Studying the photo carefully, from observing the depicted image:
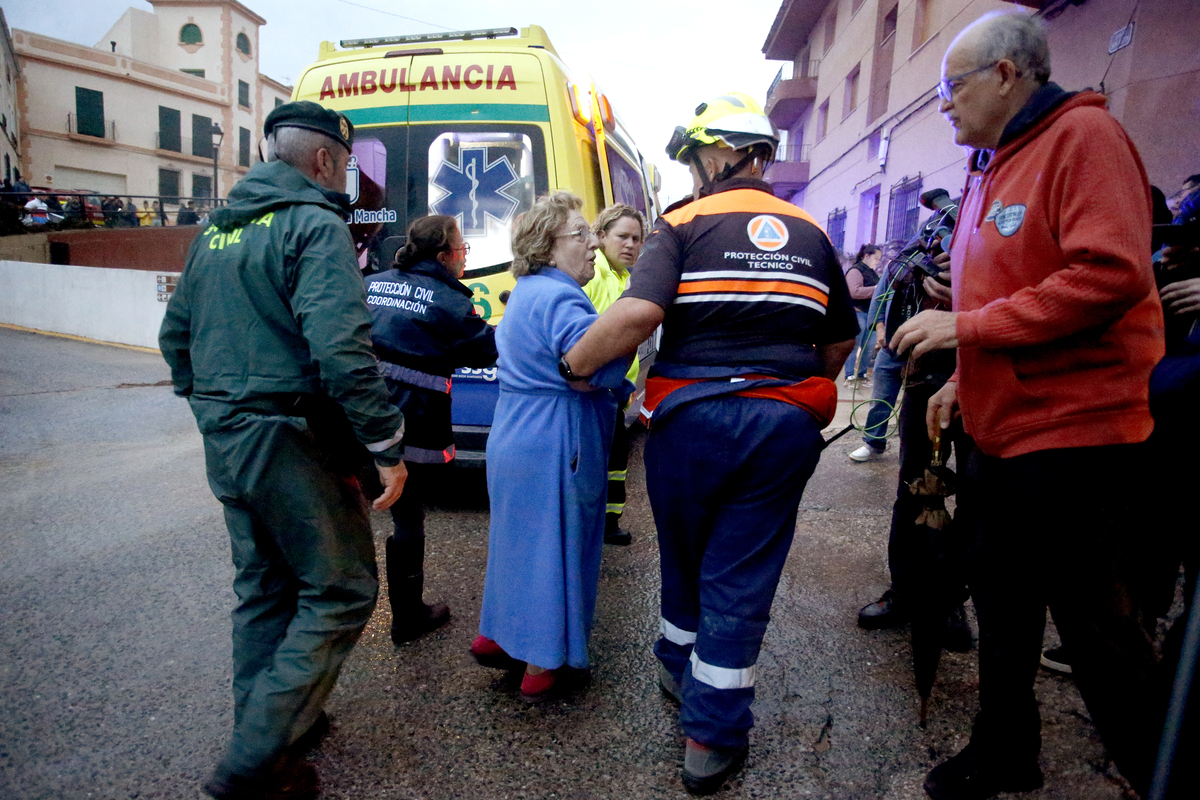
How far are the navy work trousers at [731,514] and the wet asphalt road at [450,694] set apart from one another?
0.31 metres

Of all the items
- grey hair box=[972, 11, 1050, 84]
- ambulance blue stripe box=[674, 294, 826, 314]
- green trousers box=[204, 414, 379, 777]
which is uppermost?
grey hair box=[972, 11, 1050, 84]

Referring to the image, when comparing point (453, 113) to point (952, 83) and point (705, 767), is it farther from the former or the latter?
point (705, 767)

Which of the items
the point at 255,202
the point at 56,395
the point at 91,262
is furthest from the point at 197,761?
the point at 91,262

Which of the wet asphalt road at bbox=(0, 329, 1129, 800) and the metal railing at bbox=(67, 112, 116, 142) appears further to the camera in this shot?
the metal railing at bbox=(67, 112, 116, 142)

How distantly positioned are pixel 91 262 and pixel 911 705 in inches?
814

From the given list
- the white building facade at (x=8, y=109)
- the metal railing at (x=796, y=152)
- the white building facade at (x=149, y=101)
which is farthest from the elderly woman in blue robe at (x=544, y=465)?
the white building facade at (x=8, y=109)

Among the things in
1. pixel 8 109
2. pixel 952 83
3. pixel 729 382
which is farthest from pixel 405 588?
pixel 8 109

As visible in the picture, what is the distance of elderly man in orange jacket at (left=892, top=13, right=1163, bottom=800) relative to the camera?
1.68 m

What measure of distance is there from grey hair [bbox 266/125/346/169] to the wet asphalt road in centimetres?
185

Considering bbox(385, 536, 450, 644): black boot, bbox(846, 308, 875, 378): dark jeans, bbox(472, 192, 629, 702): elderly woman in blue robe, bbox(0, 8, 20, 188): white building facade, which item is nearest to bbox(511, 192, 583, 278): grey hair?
bbox(472, 192, 629, 702): elderly woman in blue robe

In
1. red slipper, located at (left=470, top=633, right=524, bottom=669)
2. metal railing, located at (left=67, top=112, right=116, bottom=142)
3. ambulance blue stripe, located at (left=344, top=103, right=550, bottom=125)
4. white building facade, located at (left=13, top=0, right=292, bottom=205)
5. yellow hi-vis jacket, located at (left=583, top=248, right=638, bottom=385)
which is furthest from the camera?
metal railing, located at (left=67, top=112, right=116, bottom=142)

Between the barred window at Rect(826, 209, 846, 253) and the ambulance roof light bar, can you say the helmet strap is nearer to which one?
the ambulance roof light bar

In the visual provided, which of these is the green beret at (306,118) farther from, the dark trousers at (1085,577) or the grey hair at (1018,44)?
the dark trousers at (1085,577)

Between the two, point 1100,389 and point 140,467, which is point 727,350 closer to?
point 1100,389
